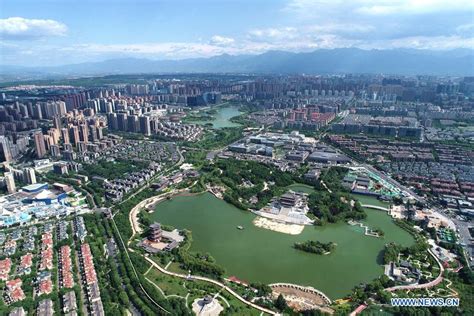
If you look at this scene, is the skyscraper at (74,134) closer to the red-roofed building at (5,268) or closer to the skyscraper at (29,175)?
the skyscraper at (29,175)

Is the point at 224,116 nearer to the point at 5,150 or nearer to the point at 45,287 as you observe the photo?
the point at 5,150

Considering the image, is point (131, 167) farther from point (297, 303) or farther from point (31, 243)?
point (297, 303)

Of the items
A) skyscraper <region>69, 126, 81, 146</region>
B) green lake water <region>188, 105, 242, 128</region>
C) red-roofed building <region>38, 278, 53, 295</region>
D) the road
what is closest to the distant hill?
green lake water <region>188, 105, 242, 128</region>

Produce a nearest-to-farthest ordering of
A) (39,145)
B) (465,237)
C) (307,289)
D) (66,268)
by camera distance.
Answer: (307,289), (66,268), (465,237), (39,145)

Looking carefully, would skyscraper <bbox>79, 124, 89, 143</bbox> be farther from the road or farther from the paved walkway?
the road

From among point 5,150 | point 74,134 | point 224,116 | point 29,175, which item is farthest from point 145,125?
point 29,175

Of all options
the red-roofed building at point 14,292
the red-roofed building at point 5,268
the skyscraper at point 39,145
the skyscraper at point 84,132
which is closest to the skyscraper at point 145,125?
the skyscraper at point 84,132
